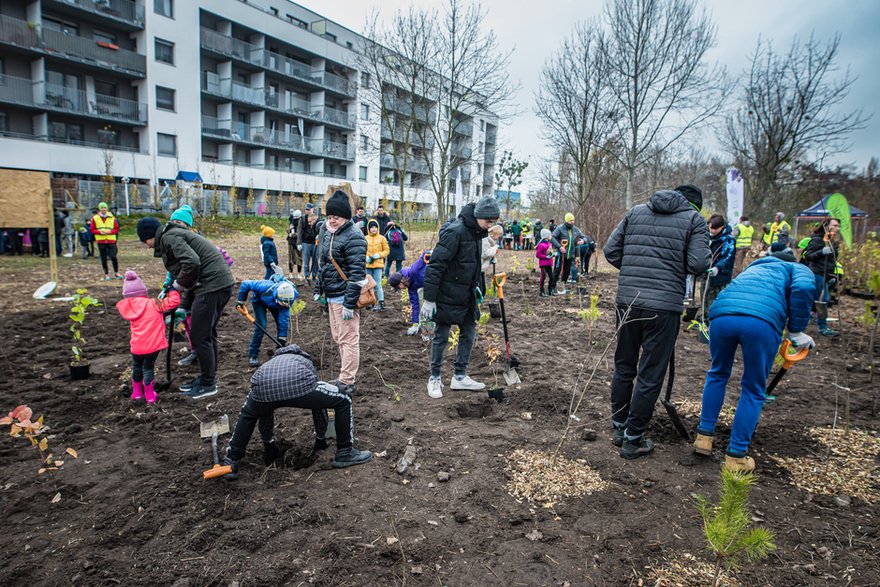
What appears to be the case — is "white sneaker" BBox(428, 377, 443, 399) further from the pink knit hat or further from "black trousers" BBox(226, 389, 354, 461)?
the pink knit hat

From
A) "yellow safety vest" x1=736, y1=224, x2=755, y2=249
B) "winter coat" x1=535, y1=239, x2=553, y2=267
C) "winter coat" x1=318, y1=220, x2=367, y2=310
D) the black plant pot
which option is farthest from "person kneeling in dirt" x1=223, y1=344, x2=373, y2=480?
"yellow safety vest" x1=736, y1=224, x2=755, y2=249

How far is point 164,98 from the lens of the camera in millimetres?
28062

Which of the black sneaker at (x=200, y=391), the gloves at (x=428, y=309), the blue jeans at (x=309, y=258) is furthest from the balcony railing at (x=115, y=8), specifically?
the gloves at (x=428, y=309)

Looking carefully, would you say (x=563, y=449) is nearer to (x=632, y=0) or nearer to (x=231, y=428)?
(x=231, y=428)

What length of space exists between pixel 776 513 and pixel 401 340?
4.97 metres

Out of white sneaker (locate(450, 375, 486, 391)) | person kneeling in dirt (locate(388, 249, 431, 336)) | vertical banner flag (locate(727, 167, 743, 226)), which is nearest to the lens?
white sneaker (locate(450, 375, 486, 391))

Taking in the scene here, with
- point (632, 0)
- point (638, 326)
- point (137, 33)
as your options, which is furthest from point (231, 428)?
point (137, 33)

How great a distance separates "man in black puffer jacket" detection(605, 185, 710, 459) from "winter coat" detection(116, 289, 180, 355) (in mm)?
4112

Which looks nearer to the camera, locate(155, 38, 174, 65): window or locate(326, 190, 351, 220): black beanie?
locate(326, 190, 351, 220): black beanie

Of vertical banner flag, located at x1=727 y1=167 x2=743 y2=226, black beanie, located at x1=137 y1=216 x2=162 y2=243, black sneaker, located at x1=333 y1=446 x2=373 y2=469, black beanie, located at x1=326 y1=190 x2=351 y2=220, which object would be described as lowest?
black sneaker, located at x1=333 y1=446 x2=373 y2=469

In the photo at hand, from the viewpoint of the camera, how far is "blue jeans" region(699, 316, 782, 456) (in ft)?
10.4

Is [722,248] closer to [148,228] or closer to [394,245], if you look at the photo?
[394,245]

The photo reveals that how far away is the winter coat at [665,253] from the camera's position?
135 inches

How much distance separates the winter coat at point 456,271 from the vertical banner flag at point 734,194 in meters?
7.82
